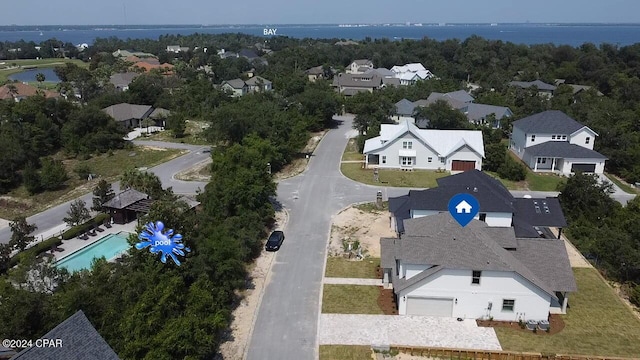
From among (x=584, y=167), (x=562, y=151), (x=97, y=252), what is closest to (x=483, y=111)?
(x=562, y=151)

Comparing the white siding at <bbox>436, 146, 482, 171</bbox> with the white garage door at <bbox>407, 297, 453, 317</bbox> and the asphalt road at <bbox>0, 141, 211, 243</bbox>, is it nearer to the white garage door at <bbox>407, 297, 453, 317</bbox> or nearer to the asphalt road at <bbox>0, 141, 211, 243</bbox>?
the asphalt road at <bbox>0, 141, 211, 243</bbox>

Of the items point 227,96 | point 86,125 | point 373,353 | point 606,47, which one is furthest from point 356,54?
point 373,353

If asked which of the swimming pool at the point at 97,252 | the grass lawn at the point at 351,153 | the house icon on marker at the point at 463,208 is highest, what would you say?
the house icon on marker at the point at 463,208

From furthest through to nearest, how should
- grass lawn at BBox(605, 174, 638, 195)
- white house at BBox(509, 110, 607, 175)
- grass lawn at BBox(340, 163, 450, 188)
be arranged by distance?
white house at BBox(509, 110, 607, 175)
grass lawn at BBox(340, 163, 450, 188)
grass lawn at BBox(605, 174, 638, 195)

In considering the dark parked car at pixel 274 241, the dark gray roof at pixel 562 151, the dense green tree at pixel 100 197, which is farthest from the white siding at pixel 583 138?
the dense green tree at pixel 100 197

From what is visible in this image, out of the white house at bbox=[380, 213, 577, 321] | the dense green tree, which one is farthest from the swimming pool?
the white house at bbox=[380, 213, 577, 321]

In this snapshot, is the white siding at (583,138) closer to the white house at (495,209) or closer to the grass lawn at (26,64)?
the white house at (495,209)
